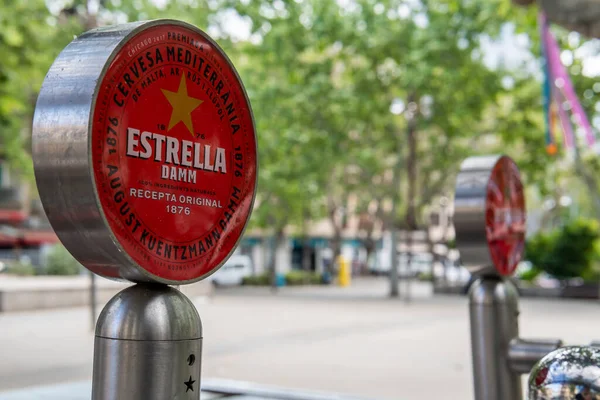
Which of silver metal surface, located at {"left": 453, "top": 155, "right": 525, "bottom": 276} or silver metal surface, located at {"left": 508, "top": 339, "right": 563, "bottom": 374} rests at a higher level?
silver metal surface, located at {"left": 453, "top": 155, "right": 525, "bottom": 276}

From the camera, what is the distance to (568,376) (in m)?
1.25

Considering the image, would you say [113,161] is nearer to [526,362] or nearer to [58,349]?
[526,362]

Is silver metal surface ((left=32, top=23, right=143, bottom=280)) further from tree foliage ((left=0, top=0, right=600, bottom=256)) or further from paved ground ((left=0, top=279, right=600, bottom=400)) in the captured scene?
tree foliage ((left=0, top=0, right=600, bottom=256))

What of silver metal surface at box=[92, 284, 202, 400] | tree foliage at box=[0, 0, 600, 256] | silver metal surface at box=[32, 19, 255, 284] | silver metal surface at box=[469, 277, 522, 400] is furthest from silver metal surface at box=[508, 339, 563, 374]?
tree foliage at box=[0, 0, 600, 256]

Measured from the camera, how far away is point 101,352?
60.1 inches

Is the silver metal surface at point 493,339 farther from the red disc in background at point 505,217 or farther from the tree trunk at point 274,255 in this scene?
the tree trunk at point 274,255

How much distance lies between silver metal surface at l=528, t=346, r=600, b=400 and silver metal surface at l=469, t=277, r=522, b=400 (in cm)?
162

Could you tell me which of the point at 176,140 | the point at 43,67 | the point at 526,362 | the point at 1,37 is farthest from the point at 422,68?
the point at 176,140

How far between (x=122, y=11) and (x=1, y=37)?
3.53 meters

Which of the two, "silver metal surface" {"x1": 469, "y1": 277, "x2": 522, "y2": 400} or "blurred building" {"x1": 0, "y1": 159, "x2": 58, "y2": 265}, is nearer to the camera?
"silver metal surface" {"x1": 469, "y1": 277, "x2": 522, "y2": 400}

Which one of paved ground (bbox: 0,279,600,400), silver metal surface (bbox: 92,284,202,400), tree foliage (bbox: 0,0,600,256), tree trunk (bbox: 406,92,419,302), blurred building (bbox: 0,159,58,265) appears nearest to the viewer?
silver metal surface (bbox: 92,284,202,400)

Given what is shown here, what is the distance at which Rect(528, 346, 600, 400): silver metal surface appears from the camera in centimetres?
123

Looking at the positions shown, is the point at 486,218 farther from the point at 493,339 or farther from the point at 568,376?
the point at 568,376

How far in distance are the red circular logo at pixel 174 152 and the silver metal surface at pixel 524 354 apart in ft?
5.04
